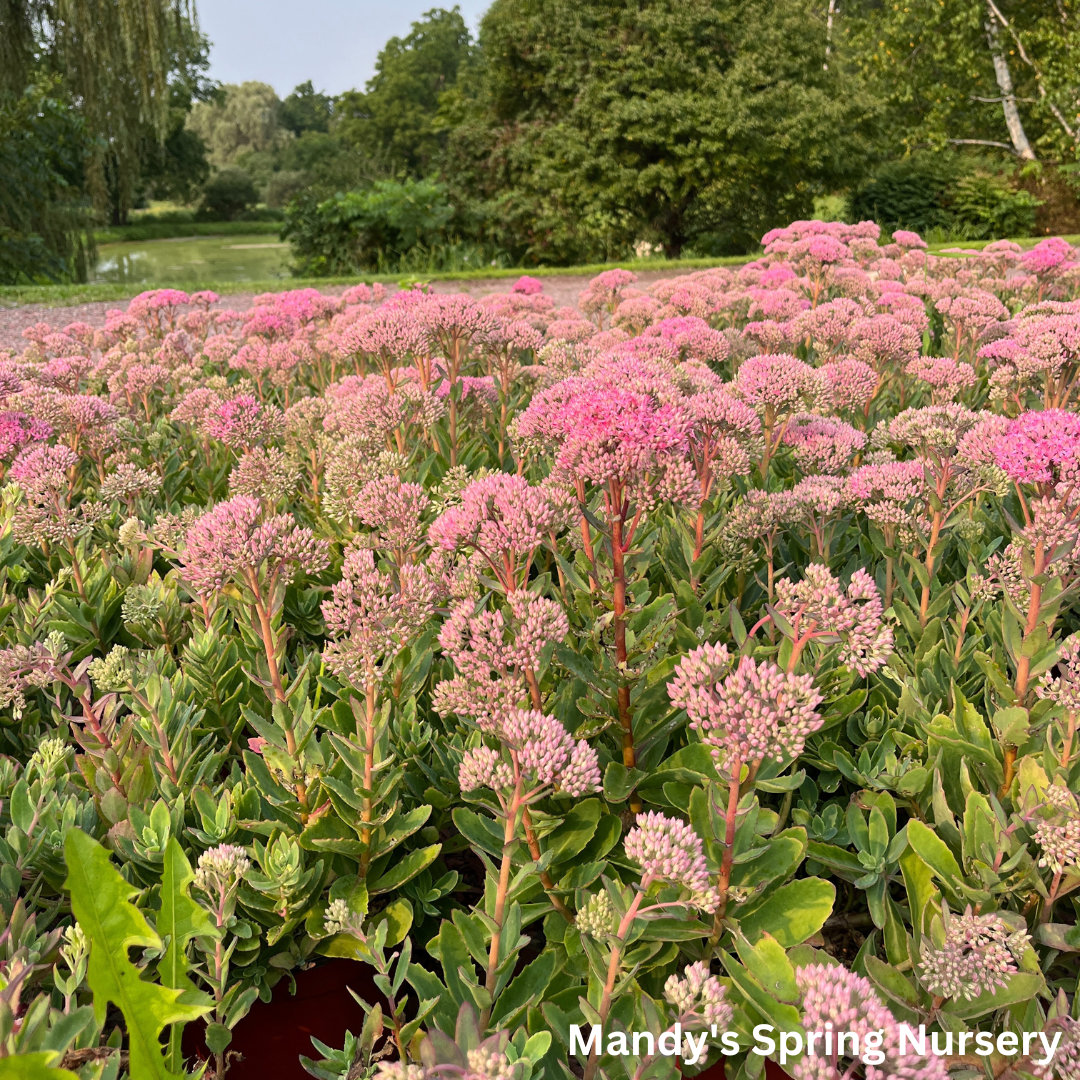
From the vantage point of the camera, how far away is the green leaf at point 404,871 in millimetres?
1378

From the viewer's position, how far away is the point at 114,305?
11422mm

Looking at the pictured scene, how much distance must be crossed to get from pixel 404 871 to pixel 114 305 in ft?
40.5

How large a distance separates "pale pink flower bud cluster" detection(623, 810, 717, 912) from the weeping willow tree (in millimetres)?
18582

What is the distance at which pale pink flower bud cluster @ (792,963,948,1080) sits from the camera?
2.69 feet

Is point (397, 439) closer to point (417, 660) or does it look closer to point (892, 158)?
point (417, 660)

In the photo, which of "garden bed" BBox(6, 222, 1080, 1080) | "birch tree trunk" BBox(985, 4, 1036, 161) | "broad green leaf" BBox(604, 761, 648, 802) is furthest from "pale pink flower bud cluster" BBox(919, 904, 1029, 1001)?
"birch tree trunk" BBox(985, 4, 1036, 161)

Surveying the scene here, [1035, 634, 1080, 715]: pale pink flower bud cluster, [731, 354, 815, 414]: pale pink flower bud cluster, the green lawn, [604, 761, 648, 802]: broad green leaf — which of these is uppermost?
the green lawn

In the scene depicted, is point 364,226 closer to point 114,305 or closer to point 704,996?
point 114,305

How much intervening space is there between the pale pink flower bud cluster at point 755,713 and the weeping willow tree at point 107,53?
728 inches

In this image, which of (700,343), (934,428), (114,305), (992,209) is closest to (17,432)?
(700,343)

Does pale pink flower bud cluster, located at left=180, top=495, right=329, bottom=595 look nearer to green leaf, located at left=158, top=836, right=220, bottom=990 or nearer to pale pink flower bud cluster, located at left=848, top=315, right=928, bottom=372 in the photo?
green leaf, located at left=158, top=836, right=220, bottom=990

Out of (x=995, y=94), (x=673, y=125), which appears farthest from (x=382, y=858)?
(x=995, y=94)

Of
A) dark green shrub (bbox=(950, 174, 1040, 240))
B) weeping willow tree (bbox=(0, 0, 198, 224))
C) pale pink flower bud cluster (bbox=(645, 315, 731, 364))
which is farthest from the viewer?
dark green shrub (bbox=(950, 174, 1040, 240))

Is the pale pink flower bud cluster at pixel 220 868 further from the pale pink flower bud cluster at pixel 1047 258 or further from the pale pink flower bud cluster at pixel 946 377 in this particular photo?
the pale pink flower bud cluster at pixel 1047 258
